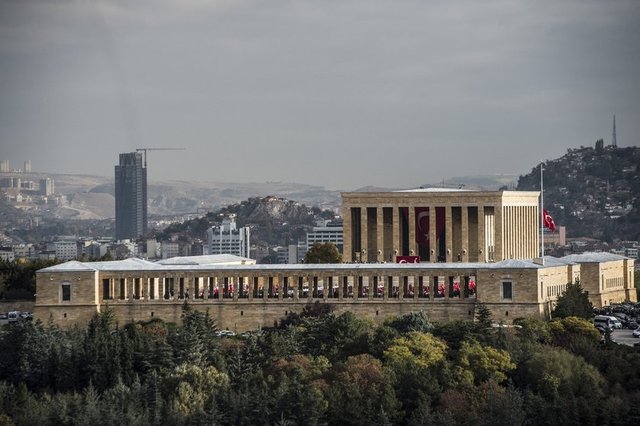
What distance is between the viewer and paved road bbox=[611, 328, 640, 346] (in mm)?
91625

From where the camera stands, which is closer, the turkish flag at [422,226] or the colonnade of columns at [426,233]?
the colonnade of columns at [426,233]

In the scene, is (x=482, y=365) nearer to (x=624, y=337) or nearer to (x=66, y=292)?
(x=624, y=337)

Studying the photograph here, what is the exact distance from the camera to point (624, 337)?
93688 mm

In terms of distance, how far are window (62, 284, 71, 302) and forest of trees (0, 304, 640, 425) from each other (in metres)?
4.23

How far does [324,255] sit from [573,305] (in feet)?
79.8

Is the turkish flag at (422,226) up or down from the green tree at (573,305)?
up

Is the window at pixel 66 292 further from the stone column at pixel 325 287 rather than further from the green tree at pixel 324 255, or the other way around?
the green tree at pixel 324 255

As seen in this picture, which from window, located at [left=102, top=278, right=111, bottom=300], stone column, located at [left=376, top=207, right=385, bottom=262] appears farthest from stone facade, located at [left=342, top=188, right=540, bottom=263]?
window, located at [left=102, top=278, right=111, bottom=300]

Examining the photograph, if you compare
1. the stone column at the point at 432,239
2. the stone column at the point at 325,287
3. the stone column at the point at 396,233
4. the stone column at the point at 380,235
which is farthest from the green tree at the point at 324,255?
the stone column at the point at 325,287

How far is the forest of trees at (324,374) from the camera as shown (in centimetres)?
7806

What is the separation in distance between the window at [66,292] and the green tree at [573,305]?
25.3m

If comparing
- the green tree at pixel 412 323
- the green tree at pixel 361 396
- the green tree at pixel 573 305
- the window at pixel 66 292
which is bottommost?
the green tree at pixel 361 396

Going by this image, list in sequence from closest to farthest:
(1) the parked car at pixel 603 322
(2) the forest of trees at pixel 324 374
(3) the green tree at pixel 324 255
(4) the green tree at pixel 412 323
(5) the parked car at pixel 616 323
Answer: (2) the forest of trees at pixel 324 374
(4) the green tree at pixel 412 323
(1) the parked car at pixel 603 322
(5) the parked car at pixel 616 323
(3) the green tree at pixel 324 255

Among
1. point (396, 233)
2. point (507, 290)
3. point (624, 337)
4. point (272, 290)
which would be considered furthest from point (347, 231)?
point (624, 337)
